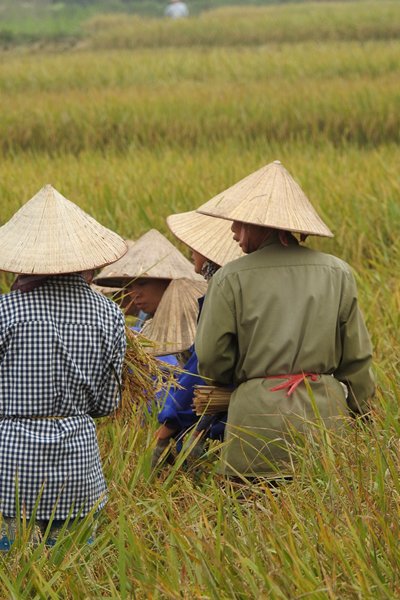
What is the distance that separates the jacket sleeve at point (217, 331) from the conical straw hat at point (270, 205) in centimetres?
16

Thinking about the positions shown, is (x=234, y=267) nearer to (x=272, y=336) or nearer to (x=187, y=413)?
(x=272, y=336)

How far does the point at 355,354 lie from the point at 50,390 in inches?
30.5

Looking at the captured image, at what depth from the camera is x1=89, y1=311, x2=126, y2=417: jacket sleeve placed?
2.50 m

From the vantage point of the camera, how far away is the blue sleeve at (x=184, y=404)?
9.57ft

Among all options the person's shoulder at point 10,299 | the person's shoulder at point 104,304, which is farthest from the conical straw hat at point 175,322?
the person's shoulder at point 10,299

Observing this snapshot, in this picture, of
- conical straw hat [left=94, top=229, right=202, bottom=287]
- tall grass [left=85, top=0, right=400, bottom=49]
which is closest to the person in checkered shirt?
conical straw hat [left=94, top=229, right=202, bottom=287]

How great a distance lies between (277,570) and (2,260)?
93 cm

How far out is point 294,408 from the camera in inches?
105

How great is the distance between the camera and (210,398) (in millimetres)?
2791

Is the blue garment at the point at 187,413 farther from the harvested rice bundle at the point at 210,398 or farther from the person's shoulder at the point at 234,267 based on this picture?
the person's shoulder at the point at 234,267

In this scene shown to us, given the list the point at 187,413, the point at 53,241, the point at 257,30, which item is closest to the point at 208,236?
the point at 187,413

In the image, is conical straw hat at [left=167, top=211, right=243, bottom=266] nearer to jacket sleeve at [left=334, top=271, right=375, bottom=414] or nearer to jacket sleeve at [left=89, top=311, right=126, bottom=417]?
jacket sleeve at [left=334, top=271, right=375, bottom=414]

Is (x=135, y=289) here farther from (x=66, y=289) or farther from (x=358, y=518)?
(x=358, y=518)

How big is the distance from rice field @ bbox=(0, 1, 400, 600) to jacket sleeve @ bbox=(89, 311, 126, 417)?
22cm
